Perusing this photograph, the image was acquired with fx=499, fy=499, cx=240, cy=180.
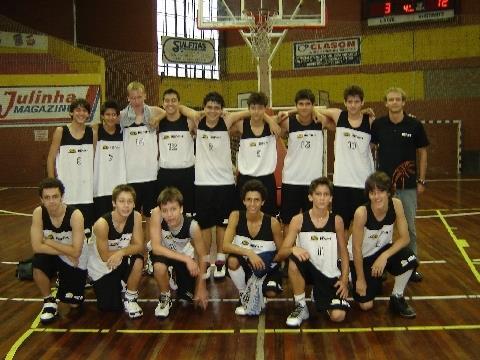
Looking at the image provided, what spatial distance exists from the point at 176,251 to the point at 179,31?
14.6 m

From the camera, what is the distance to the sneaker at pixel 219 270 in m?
5.07

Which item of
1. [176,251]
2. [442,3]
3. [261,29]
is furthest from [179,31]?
[176,251]

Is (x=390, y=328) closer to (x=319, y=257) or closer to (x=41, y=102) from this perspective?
(x=319, y=257)

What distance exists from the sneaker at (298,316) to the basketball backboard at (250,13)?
638 centimetres

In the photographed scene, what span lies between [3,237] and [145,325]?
4240mm

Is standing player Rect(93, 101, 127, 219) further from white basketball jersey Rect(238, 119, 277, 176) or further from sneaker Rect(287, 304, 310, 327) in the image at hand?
sneaker Rect(287, 304, 310, 327)

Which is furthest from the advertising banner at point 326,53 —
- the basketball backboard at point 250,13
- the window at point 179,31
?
the basketball backboard at point 250,13

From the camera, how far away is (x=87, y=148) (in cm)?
482

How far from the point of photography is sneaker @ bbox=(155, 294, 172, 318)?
3.99 meters

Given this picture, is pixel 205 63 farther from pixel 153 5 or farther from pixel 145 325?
pixel 145 325

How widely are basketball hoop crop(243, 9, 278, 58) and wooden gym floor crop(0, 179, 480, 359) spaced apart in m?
5.31

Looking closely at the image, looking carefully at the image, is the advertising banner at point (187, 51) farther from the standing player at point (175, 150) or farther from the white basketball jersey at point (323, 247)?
the white basketball jersey at point (323, 247)

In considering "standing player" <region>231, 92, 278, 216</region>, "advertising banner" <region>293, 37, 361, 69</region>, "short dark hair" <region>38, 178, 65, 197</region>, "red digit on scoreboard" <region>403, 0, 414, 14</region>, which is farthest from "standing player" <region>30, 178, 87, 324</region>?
"advertising banner" <region>293, 37, 361, 69</region>

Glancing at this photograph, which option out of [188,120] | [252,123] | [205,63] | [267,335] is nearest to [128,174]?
[188,120]
